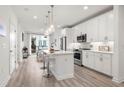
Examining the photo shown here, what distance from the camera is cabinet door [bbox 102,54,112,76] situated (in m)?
4.23

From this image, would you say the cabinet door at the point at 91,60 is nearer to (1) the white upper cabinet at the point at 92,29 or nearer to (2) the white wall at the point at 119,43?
(1) the white upper cabinet at the point at 92,29

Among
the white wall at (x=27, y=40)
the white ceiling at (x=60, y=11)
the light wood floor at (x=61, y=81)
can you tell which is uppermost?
the white ceiling at (x=60, y=11)

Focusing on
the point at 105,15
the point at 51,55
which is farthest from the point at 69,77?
the point at 105,15

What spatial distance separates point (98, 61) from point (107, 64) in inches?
22.7

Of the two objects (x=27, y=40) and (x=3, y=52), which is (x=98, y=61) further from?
(x=27, y=40)

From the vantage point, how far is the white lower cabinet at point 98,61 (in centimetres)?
429

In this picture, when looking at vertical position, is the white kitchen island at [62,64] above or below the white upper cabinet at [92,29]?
below

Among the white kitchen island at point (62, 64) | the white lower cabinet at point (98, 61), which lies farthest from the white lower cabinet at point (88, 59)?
the white kitchen island at point (62, 64)

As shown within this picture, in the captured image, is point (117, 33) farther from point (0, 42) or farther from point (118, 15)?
point (0, 42)

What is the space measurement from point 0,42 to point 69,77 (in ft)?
8.44

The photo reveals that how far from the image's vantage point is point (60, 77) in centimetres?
409

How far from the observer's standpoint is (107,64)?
14.3 ft

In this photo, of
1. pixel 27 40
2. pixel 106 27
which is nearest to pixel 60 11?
pixel 106 27
